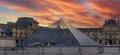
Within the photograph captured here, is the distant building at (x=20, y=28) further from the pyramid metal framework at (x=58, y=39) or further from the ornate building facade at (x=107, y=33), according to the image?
the pyramid metal framework at (x=58, y=39)

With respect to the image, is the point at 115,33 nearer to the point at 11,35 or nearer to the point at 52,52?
the point at 11,35

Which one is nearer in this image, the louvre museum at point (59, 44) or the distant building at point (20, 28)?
the louvre museum at point (59, 44)

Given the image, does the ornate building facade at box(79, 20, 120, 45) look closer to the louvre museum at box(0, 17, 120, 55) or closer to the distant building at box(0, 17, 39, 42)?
the distant building at box(0, 17, 39, 42)

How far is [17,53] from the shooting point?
38312 millimetres

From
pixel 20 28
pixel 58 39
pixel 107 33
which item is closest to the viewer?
pixel 58 39

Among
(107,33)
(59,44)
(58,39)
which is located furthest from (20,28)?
(59,44)

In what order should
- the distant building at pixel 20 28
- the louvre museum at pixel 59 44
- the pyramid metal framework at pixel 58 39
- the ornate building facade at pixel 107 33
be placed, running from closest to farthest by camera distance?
the louvre museum at pixel 59 44 < the pyramid metal framework at pixel 58 39 < the distant building at pixel 20 28 < the ornate building facade at pixel 107 33

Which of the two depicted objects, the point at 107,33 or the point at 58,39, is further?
the point at 107,33

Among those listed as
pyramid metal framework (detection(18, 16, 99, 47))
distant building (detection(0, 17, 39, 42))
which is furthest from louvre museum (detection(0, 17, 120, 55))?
distant building (detection(0, 17, 39, 42))

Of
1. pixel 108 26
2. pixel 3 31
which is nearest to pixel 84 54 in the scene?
pixel 3 31

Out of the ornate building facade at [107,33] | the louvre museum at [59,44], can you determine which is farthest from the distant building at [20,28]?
the louvre museum at [59,44]

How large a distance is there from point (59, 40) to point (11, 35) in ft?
311

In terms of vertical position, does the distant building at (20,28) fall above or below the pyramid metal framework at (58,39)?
above

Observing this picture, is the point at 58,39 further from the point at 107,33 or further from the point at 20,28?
the point at 107,33
